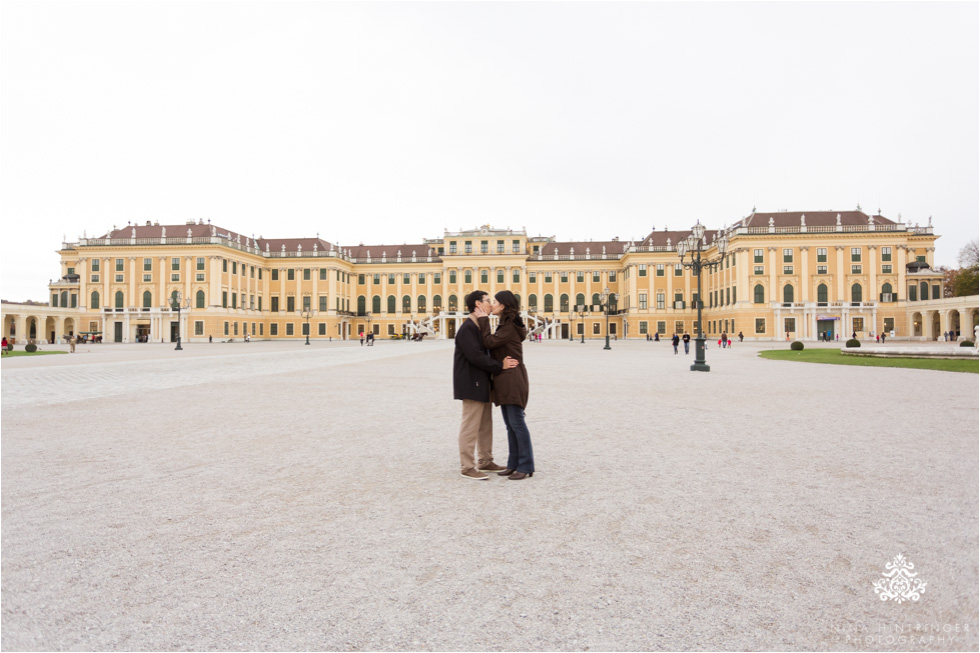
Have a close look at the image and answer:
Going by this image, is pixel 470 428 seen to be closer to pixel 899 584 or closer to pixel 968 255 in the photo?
pixel 899 584

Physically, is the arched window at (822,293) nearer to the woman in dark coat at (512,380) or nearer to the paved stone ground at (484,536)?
the paved stone ground at (484,536)

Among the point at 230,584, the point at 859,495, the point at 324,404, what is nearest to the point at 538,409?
the point at 324,404

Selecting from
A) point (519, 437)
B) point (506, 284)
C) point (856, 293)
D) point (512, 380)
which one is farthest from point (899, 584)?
point (506, 284)

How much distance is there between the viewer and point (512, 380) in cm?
501

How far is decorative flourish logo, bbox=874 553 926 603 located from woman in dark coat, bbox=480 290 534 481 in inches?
102

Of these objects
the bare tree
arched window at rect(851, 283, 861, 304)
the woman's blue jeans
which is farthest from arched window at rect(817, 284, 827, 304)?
the woman's blue jeans

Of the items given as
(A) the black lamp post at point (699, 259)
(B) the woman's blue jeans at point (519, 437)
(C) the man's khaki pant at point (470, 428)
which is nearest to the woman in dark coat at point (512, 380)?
(B) the woman's blue jeans at point (519, 437)

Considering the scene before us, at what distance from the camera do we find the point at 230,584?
297 centimetres

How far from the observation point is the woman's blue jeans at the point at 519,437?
502cm

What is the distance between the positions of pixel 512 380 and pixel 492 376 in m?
0.22

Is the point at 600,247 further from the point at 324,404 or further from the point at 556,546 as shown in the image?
the point at 556,546

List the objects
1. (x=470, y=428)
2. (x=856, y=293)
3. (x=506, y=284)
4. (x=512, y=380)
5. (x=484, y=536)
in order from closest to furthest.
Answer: (x=484, y=536) → (x=512, y=380) → (x=470, y=428) → (x=856, y=293) → (x=506, y=284)

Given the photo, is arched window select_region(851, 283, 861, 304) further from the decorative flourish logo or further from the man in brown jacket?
the decorative flourish logo

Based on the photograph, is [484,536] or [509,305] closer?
[484,536]
